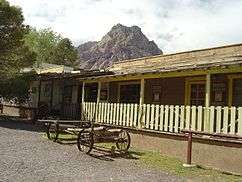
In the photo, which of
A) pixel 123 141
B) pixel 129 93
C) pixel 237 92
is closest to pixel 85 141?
pixel 123 141

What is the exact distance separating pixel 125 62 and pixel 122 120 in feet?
25.3

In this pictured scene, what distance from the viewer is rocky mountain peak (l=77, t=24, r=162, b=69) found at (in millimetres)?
142000

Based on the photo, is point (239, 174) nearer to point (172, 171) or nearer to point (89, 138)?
point (172, 171)

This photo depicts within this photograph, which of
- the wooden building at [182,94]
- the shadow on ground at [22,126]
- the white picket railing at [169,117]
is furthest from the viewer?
the shadow on ground at [22,126]

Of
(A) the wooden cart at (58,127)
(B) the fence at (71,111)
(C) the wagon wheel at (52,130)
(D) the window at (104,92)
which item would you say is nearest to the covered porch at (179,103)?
(D) the window at (104,92)

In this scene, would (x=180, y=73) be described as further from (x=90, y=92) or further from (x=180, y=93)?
(x=90, y=92)

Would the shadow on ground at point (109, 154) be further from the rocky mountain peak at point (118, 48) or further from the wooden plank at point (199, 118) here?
the rocky mountain peak at point (118, 48)

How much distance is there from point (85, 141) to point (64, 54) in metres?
57.5

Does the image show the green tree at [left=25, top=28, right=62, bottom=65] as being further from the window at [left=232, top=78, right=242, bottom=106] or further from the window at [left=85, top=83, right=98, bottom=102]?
the window at [left=232, top=78, right=242, bottom=106]

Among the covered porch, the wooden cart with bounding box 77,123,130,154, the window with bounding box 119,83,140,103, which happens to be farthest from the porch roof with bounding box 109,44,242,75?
the wooden cart with bounding box 77,123,130,154

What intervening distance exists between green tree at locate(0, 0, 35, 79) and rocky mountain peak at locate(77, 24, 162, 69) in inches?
4304

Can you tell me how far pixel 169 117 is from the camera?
1518cm

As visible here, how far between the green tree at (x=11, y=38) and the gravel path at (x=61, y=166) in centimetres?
1339

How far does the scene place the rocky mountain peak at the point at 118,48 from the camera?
466ft
